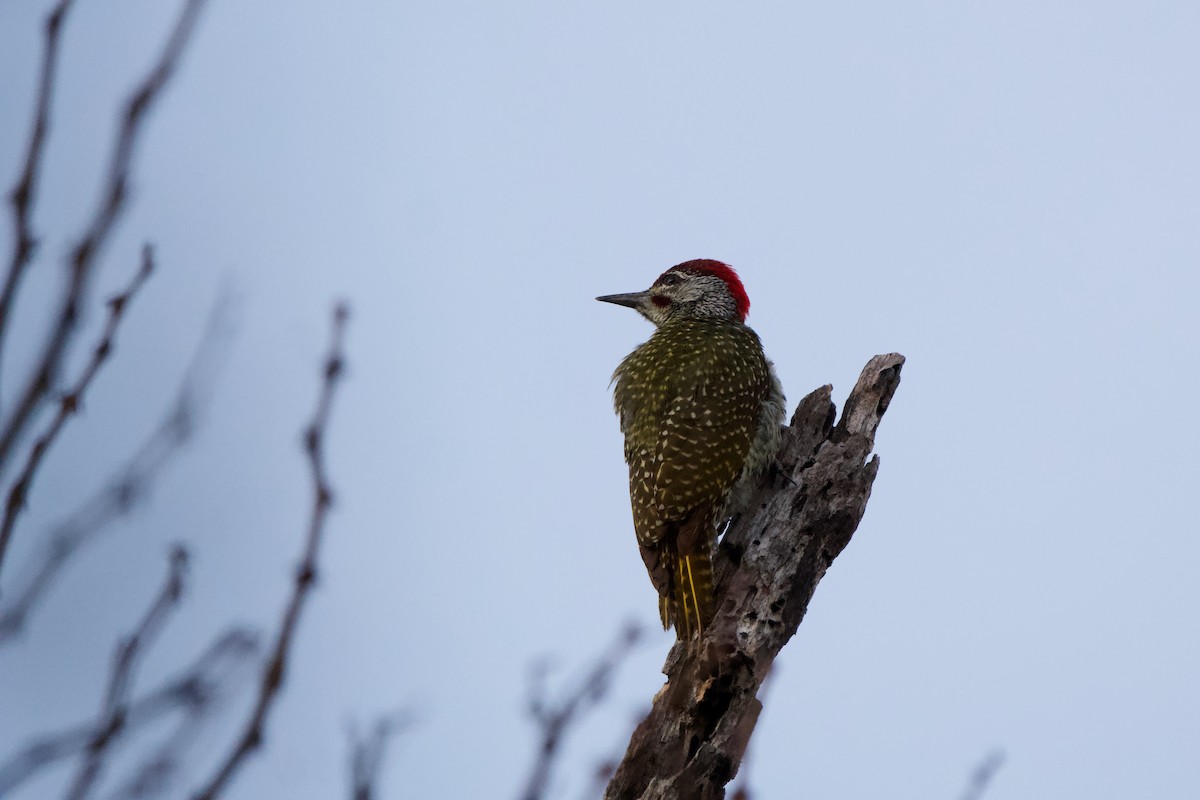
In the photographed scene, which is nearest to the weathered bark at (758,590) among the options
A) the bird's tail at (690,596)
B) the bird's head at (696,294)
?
the bird's tail at (690,596)

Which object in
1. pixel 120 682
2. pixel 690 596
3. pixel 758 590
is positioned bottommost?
pixel 120 682

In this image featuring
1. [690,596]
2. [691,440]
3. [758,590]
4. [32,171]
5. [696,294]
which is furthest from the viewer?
[696,294]

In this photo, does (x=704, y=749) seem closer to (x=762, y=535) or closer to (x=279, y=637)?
(x=762, y=535)

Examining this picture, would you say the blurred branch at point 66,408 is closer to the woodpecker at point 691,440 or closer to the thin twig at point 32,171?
the thin twig at point 32,171

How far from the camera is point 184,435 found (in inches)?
83.7

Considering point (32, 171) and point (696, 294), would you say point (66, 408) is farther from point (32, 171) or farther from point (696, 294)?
point (696, 294)

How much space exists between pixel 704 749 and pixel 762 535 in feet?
3.35

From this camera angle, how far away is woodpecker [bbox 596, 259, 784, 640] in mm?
5285

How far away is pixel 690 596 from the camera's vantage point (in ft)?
16.9

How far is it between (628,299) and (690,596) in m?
3.28

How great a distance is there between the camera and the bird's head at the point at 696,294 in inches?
298

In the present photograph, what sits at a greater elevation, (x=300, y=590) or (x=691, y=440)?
(x=691, y=440)

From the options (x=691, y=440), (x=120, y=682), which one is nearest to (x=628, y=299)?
(x=691, y=440)

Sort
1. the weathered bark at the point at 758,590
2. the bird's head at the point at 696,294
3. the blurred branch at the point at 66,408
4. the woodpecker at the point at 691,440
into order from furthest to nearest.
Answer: the bird's head at the point at 696,294 → the woodpecker at the point at 691,440 → the weathered bark at the point at 758,590 → the blurred branch at the point at 66,408
